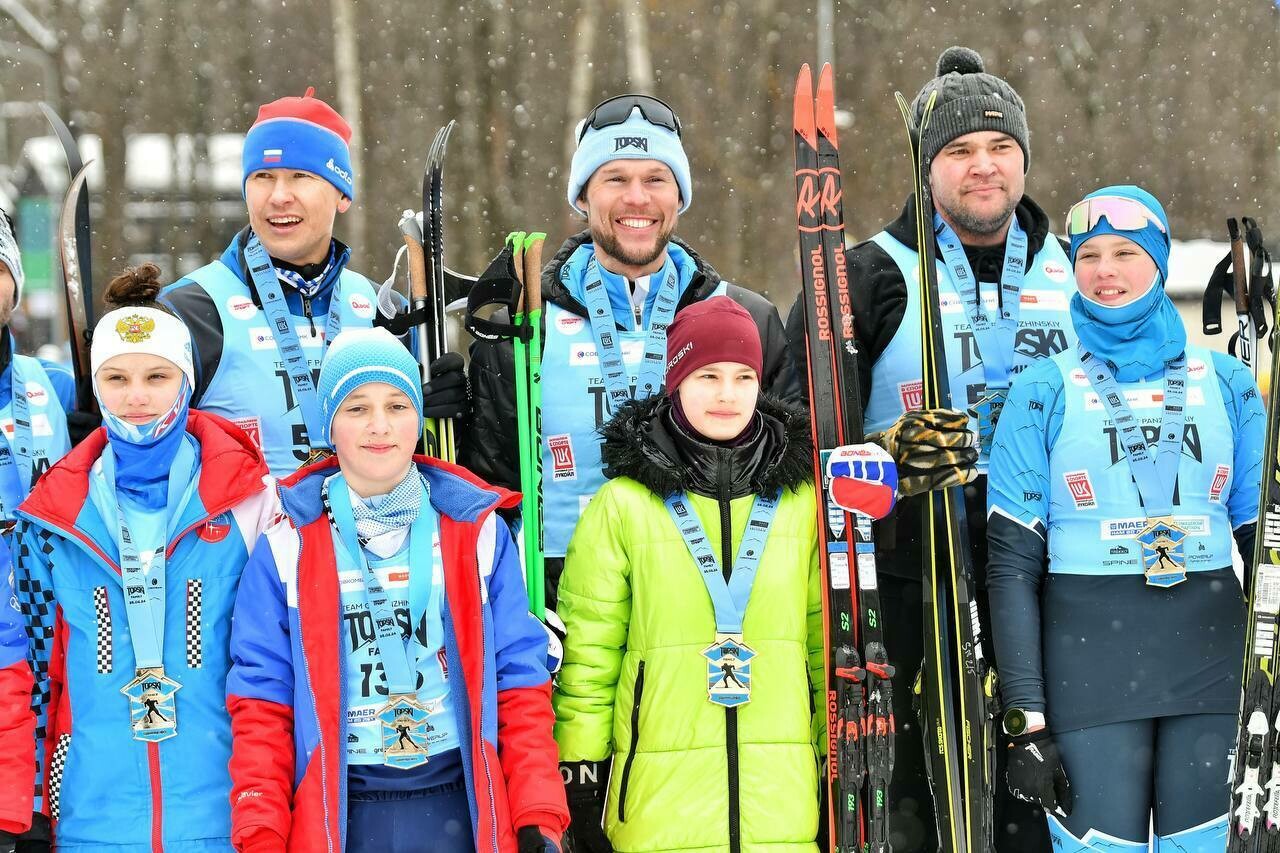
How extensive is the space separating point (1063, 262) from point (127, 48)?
1752cm

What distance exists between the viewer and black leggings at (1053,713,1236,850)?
3.37 m

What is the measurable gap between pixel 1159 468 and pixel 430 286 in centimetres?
202

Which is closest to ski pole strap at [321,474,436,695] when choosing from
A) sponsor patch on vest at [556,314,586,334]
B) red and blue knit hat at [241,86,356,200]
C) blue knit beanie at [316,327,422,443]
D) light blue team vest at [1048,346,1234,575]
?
blue knit beanie at [316,327,422,443]

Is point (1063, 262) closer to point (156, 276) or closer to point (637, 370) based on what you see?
point (637, 370)

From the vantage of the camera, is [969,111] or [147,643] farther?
[969,111]

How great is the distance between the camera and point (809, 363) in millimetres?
3719

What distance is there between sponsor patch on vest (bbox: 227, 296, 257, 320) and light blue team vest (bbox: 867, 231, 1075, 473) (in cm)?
182

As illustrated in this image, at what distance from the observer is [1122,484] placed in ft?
11.5

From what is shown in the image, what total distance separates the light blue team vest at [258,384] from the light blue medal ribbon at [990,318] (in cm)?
187

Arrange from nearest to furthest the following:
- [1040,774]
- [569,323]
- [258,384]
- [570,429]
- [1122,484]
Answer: [1040,774], [1122,484], [258,384], [570,429], [569,323]

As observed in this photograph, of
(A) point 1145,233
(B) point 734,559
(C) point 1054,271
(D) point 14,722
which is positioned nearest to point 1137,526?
(A) point 1145,233

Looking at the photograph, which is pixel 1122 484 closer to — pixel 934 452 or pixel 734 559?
pixel 934 452

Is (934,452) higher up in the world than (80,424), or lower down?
lower down

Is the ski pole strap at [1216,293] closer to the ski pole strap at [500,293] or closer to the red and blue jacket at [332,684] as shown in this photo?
the ski pole strap at [500,293]
